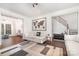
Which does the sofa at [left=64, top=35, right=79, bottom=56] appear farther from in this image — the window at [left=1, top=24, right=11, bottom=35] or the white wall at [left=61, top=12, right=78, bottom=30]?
the window at [left=1, top=24, right=11, bottom=35]

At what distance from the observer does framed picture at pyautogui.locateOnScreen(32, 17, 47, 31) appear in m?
1.48

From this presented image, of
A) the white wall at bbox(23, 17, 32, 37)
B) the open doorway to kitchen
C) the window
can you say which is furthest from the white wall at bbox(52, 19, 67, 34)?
the window

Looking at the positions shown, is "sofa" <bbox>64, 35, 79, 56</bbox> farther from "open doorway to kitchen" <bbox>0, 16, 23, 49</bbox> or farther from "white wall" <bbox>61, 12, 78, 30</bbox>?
"open doorway to kitchen" <bbox>0, 16, 23, 49</bbox>

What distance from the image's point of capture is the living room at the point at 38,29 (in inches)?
53.7

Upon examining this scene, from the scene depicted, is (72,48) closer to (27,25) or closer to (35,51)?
(35,51)

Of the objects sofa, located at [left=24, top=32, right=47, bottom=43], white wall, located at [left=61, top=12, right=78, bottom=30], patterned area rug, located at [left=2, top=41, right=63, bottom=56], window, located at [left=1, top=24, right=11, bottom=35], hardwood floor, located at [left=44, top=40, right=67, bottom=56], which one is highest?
white wall, located at [left=61, top=12, right=78, bottom=30]

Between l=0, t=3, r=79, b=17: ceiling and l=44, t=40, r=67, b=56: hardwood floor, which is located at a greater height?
l=0, t=3, r=79, b=17: ceiling

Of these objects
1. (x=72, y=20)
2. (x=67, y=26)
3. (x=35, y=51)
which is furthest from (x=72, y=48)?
(x=35, y=51)

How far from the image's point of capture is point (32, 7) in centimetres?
142

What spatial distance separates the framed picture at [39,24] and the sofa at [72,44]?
52cm

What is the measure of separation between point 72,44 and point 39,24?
2.65 ft

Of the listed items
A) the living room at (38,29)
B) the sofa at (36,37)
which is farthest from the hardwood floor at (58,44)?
the sofa at (36,37)

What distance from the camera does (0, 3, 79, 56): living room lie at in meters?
1.36

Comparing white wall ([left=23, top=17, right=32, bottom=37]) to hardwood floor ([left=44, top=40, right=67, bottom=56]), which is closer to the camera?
hardwood floor ([left=44, top=40, right=67, bottom=56])
